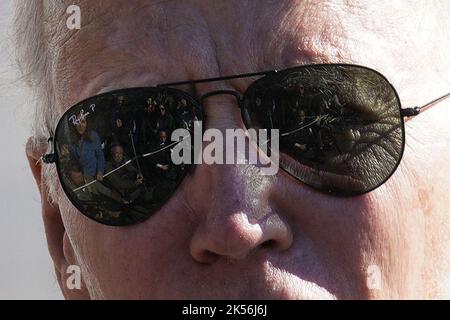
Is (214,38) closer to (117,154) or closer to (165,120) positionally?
(165,120)

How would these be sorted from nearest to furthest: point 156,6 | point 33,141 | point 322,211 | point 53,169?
1. point 322,211
2. point 156,6
3. point 53,169
4. point 33,141

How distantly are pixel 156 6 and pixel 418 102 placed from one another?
68 cm

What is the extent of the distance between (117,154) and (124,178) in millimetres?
60

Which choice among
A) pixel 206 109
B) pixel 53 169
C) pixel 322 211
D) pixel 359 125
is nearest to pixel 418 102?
pixel 359 125

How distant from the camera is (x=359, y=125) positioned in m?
2.12

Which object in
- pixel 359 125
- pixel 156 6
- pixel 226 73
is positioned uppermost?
pixel 156 6

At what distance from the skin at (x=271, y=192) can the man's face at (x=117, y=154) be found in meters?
0.15

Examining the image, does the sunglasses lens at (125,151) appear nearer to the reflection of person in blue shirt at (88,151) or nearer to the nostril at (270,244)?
the reflection of person in blue shirt at (88,151)

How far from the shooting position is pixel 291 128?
83.6 inches

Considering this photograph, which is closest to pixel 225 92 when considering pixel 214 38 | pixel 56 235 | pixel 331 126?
pixel 214 38

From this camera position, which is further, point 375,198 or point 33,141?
point 33,141

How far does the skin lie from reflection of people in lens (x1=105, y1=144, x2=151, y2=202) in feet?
0.25

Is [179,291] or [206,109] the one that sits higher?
[206,109]
